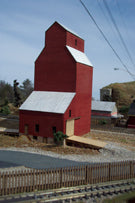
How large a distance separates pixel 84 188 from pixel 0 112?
36638 millimetres

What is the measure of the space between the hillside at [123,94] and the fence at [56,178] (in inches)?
2128

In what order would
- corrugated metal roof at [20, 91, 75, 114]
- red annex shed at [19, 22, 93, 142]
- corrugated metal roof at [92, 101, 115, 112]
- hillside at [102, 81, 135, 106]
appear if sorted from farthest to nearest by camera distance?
1. hillside at [102, 81, 135, 106]
2. corrugated metal roof at [92, 101, 115, 112]
3. red annex shed at [19, 22, 93, 142]
4. corrugated metal roof at [20, 91, 75, 114]

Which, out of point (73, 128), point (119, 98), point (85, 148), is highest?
point (119, 98)

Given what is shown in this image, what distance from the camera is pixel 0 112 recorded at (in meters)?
44.4

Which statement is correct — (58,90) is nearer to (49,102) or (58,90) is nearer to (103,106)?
(49,102)

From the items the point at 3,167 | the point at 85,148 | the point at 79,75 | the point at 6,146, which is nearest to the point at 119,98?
the point at 79,75

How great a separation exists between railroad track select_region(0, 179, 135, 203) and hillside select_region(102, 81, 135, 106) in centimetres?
5507

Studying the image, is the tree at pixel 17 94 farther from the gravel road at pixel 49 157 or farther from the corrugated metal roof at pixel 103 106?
the gravel road at pixel 49 157

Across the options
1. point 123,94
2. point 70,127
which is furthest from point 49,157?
point 123,94

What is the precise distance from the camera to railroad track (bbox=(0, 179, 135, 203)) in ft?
36.0

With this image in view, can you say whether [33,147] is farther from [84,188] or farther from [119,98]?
[119,98]

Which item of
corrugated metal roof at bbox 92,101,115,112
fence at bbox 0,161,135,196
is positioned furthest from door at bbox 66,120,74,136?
corrugated metal roof at bbox 92,101,115,112

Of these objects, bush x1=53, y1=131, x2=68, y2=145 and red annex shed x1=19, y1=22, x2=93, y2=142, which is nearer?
bush x1=53, y1=131, x2=68, y2=145

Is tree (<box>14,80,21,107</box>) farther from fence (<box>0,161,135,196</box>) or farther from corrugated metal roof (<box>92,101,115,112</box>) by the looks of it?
fence (<box>0,161,135,196</box>)
